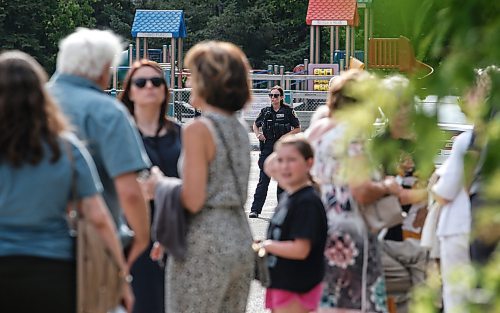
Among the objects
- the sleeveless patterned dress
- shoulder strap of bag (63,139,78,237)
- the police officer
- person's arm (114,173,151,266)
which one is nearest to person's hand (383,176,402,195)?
the sleeveless patterned dress

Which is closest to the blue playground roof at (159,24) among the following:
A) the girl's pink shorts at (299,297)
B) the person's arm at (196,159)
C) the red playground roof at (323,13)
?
the red playground roof at (323,13)

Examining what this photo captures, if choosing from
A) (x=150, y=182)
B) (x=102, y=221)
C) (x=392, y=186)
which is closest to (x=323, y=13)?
(x=392, y=186)

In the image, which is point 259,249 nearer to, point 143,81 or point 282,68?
point 143,81

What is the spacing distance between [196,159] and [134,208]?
0.33 metres

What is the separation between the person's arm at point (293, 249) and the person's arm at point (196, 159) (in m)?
0.55

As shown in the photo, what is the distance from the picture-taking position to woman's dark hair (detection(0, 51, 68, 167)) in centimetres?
400

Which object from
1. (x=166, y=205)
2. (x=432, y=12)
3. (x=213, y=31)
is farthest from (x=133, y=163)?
(x=213, y=31)

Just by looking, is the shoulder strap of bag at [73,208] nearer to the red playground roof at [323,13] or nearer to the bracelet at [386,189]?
the bracelet at [386,189]

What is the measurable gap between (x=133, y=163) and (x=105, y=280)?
22.5 inches

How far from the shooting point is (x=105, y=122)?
465cm

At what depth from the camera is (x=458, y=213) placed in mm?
5750

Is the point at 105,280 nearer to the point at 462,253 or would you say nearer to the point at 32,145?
the point at 32,145

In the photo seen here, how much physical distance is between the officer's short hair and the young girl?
0.59 metres

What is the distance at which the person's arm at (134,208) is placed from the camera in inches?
185
